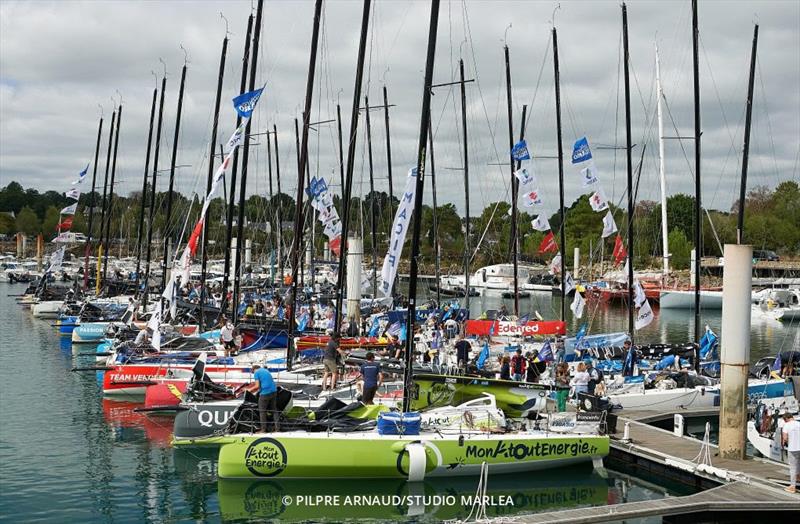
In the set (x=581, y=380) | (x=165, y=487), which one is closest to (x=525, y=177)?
(x=581, y=380)

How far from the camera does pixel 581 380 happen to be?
26.9 metres

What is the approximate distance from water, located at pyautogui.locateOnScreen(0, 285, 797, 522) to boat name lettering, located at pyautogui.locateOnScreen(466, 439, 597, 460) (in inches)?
27.6

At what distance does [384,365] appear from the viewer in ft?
87.1

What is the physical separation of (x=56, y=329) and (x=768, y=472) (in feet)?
158

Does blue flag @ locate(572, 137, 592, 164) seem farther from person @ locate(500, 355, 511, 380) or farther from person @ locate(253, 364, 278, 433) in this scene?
person @ locate(253, 364, 278, 433)

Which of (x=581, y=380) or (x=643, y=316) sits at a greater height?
(x=643, y=316)

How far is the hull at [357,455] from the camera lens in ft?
65.3

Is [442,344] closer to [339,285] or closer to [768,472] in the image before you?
[339,285]

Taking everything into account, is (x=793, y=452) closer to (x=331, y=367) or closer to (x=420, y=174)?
(x=420, y=174)

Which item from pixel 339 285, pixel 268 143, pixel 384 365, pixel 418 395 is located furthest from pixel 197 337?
pixel 268 143

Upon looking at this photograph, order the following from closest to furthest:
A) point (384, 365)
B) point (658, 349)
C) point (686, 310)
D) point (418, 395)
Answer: point (418, 395) → point (384, 365) → point (658, 349) → point (686, 310)

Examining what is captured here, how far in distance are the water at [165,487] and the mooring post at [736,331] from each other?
8.68 feet

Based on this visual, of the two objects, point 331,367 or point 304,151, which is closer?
point 331,367

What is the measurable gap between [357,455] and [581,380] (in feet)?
32.6
